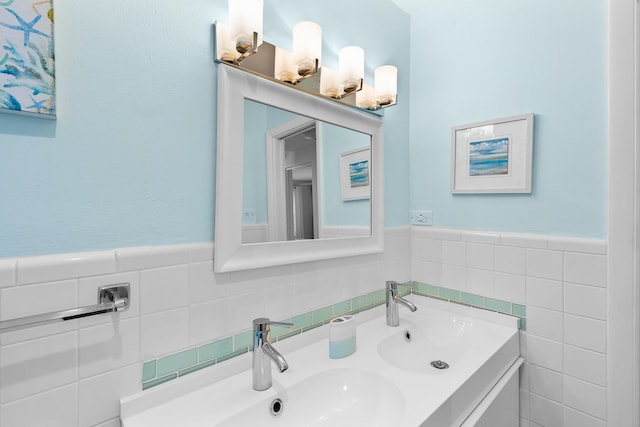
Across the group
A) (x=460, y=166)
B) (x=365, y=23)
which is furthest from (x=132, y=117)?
(x=460, y=166)

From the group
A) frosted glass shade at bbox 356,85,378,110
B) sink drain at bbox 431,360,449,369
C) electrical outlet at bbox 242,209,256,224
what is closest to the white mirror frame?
electrical outlet at bbox 242,209,256,224

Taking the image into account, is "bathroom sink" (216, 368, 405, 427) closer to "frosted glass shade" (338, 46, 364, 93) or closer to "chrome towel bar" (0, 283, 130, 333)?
"chrome towel bar" (0, 283, 130, 333)

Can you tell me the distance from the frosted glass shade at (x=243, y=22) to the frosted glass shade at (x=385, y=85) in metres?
0.67

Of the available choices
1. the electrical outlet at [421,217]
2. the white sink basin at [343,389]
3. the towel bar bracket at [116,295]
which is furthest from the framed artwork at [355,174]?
the towel bar bracket at [116,295]

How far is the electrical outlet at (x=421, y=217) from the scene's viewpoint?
1.59m

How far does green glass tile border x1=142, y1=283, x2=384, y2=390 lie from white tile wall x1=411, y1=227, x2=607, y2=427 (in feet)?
2.22

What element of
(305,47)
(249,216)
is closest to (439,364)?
(249,216)

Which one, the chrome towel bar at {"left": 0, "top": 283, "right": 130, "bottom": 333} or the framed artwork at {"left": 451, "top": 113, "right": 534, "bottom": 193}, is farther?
the framed artwork at {"left": 451, "top": 113, "right": 534, "bottom": 193}

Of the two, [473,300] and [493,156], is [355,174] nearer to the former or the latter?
[493,156]

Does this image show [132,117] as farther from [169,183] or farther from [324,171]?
[324,171]

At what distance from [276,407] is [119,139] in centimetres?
82

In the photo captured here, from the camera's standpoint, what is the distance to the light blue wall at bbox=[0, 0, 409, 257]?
0.65m

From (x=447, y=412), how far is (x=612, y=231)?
34.1 inches

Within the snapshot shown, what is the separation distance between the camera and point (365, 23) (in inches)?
55.8
